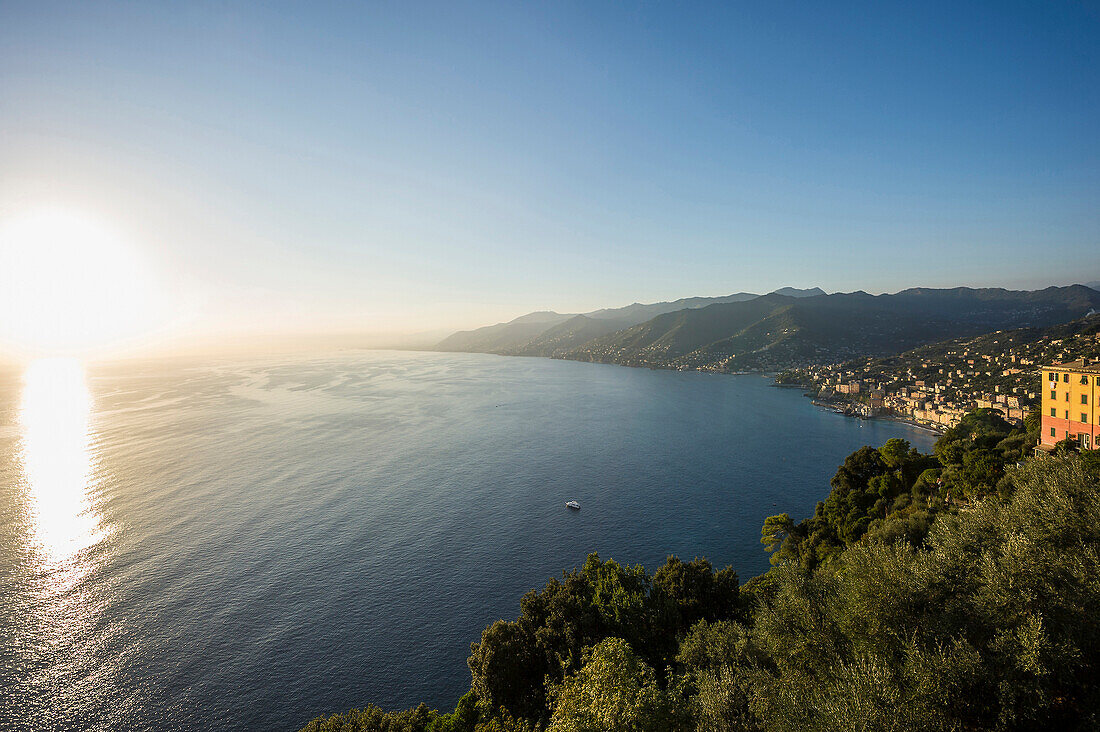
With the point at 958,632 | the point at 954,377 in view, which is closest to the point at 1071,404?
the point at 958,632

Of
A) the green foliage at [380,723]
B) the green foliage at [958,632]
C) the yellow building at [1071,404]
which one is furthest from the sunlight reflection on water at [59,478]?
the yellow building at [1071,404]

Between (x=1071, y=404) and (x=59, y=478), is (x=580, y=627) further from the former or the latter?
(x=59, y=478)

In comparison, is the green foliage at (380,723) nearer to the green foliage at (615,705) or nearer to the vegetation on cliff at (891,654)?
the vegetation on cliff at (891,654)

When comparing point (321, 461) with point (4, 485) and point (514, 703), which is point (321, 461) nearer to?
point (4, 485)

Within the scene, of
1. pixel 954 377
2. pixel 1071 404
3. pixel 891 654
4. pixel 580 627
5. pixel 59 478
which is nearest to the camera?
pixel 891 654

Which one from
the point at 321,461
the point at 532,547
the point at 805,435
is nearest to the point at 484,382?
the point at 321,461

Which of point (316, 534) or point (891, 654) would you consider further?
point (316, 534)

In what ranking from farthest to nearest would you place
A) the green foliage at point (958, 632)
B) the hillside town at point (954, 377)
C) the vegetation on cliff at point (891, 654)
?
1. the hillside town at point (954, 377)
2. the vegetation on cliff at point (891, 654)
3. the green foliage at point (958, 632)
